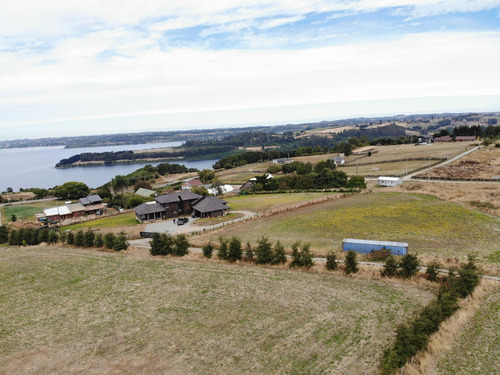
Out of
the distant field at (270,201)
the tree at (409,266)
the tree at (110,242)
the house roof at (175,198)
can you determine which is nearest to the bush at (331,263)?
the tree at (409,266)

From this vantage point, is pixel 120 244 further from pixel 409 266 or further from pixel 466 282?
pixel 466 282

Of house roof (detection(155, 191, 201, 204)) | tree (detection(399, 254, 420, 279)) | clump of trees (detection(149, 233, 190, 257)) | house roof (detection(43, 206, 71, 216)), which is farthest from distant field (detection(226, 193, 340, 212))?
house roof (detection(43, 206, 71, 216))

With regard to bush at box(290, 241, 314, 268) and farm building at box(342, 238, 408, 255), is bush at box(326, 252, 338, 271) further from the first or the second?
farm building at box(342, 238, 408, 255)

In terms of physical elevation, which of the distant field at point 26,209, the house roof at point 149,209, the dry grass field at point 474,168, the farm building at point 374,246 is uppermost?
the dry grass field at point 474,168

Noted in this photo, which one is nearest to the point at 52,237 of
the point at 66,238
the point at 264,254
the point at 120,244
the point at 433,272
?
the point at 66,238

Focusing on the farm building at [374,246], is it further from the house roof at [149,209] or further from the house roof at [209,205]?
the house roof at [149,209]

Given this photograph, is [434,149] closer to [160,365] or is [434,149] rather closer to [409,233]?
[409,233]
